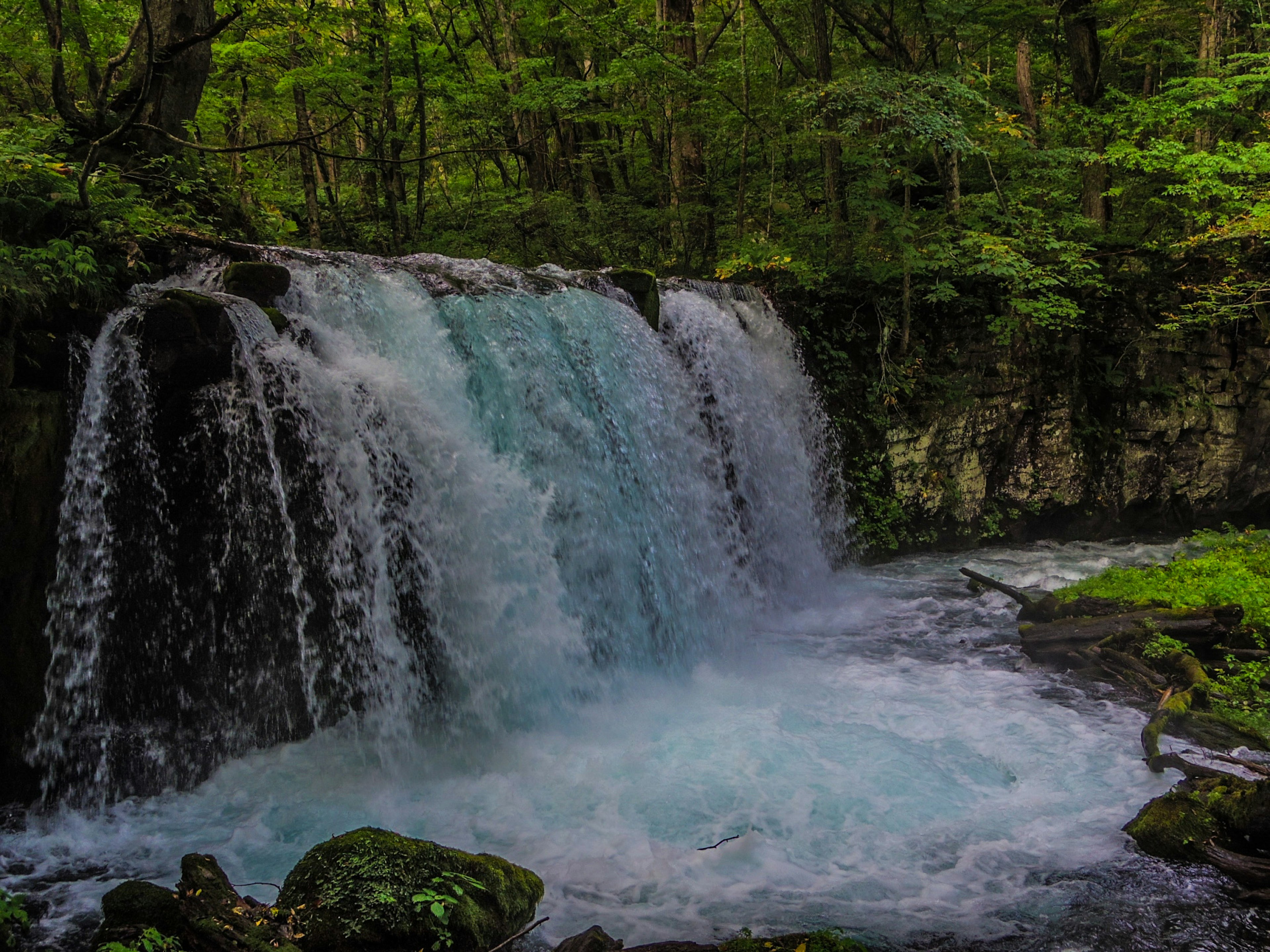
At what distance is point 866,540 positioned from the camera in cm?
1027

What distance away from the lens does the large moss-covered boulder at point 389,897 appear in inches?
110

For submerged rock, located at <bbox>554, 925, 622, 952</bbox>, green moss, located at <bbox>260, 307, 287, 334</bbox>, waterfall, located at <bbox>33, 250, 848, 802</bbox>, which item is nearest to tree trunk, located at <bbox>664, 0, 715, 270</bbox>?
waterfall, located at <bbox>33, 250, 848, 802</bbox>

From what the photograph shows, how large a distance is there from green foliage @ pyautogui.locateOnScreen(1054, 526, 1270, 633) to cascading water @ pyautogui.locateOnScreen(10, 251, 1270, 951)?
117cm

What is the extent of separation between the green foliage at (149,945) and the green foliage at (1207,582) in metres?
7.39

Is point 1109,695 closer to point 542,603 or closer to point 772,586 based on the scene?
point 772,586

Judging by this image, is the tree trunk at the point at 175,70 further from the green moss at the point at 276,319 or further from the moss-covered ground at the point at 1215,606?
the moss-covered ground at the point at 1215,606

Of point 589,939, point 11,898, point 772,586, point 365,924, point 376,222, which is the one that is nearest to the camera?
point 11,898

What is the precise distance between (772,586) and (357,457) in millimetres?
4926

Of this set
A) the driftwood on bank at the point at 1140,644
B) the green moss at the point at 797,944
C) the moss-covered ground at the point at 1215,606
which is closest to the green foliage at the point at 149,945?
the green moss at the point at 797,944

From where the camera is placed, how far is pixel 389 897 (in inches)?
114

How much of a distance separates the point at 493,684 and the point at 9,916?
359cm

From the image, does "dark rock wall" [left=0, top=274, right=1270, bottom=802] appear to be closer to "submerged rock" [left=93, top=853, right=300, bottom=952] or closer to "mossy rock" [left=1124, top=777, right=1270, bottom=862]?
"mossy rock" [left=1124, top=777, right=1270, bottom=862]

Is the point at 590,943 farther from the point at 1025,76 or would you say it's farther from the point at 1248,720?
the point at 1025,76

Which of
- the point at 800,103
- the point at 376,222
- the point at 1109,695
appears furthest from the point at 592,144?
the point at 1109,695
